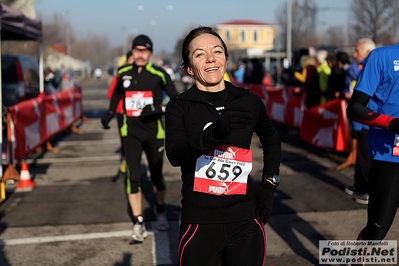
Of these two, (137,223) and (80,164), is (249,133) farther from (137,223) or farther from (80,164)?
(80,164)

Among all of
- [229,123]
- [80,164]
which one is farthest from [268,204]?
[80,164]

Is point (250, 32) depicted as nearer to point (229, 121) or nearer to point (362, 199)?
point (362, 199)

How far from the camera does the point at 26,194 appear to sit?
26.8 ft

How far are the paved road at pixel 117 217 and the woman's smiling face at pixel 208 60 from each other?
2613 millimetres

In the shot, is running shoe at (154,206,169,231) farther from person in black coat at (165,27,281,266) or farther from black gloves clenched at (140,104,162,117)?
person in black coat at (165,27,281,266)

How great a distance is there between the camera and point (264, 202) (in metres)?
3.04

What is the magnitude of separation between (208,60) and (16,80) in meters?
11.2

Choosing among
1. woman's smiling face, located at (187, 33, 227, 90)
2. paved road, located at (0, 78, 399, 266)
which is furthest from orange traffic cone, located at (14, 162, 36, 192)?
woman's smiling face, located at (187, 33, 227, 90)

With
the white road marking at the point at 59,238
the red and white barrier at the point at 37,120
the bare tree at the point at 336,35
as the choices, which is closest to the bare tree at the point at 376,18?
the red and white barrier at the point at 37,120

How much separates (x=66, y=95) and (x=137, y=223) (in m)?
9.97

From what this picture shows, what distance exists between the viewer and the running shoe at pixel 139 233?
5.75 meters

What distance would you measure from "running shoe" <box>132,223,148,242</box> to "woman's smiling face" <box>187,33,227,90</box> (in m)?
3.08

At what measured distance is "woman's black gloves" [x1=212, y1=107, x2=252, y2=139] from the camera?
250cm

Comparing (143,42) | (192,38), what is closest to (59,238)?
(143,42)
